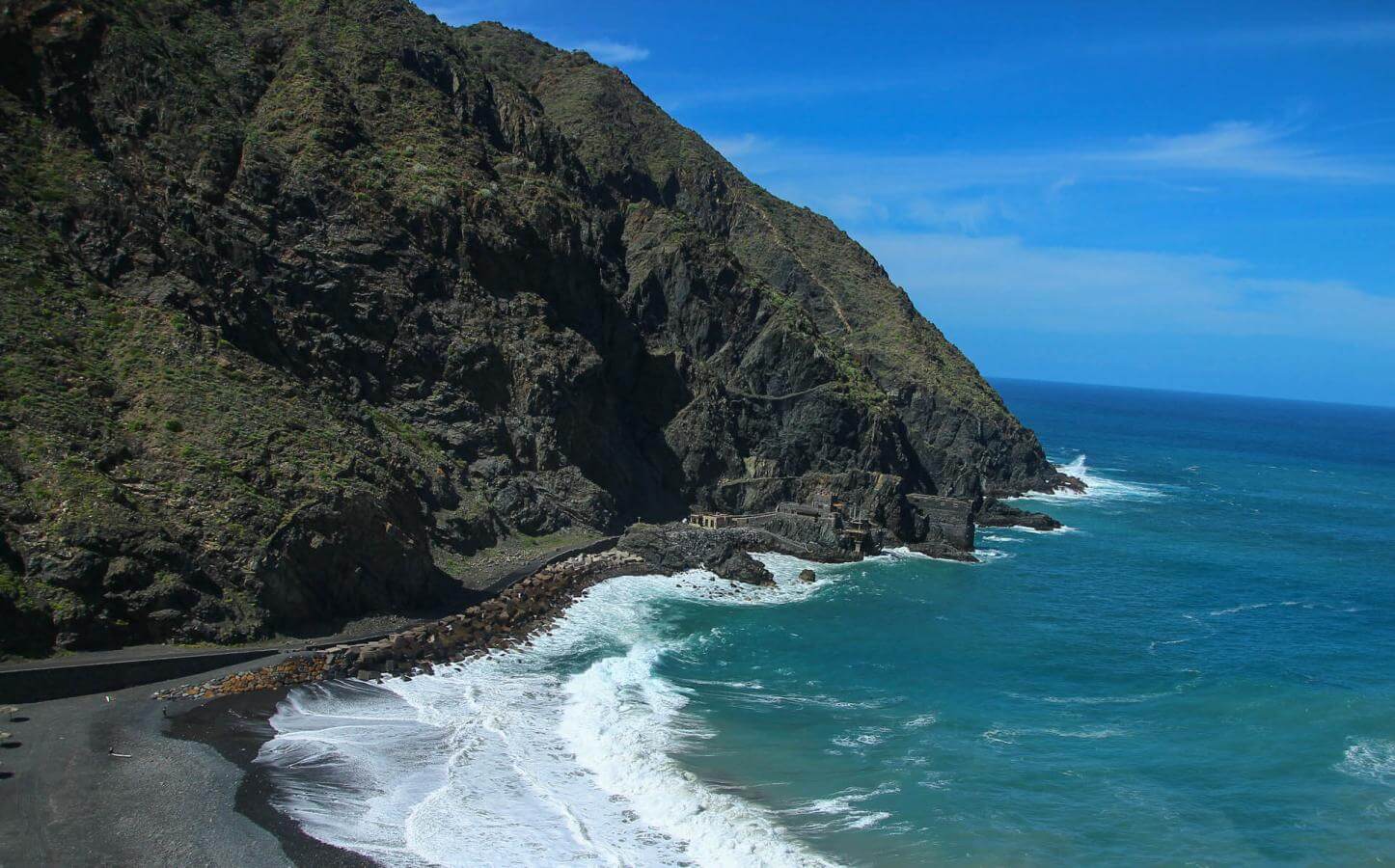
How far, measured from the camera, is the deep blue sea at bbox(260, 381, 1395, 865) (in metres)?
23.9

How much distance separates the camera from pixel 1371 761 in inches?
1244

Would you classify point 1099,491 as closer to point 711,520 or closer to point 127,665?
point 711,520

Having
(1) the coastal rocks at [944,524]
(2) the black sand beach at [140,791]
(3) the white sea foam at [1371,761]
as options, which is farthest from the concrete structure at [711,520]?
(2) the black sand beach at [140,791]

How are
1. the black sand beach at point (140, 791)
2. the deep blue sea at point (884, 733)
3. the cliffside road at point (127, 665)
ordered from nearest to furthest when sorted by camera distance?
1. the black sand beach at point (140, 791)
2. the deep blue sea at point (884, 733)
3. the cliffside road at point (127, 665)

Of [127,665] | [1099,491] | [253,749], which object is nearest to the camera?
[253,749]

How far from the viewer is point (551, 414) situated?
5497 cm

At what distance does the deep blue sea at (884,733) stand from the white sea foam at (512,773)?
3.4 inches

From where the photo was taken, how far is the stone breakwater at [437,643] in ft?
97.4

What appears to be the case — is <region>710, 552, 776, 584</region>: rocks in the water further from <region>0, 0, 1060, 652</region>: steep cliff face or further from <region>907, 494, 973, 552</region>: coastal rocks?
<region>907, 494, 973, 552</region>: coastal rocks

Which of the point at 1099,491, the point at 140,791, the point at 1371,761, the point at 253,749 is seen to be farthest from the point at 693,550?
the point at 1099,491

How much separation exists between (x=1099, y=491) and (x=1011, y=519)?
26537 mm

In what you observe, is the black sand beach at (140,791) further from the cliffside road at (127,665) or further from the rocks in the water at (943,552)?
the rocks in the water at (943,552)

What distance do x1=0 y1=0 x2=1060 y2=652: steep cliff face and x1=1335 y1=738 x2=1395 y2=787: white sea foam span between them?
33104mm

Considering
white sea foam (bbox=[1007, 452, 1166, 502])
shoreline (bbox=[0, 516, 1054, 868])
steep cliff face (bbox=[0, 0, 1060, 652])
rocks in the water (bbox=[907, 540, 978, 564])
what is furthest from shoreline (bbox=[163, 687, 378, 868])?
white sea foam (bbox=[1007, 452, 1166, 502])
